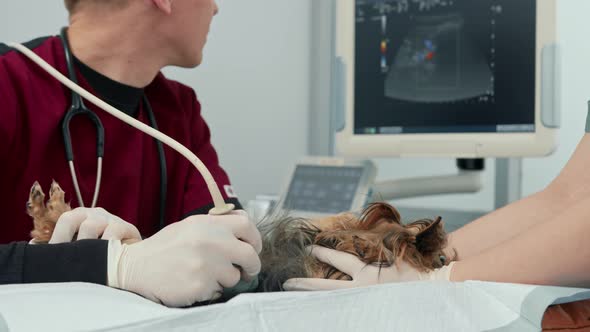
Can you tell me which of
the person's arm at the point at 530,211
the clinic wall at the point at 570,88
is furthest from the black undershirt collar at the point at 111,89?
the clinic wall at the point at 570,88

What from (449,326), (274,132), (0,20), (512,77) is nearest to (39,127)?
(0,20)

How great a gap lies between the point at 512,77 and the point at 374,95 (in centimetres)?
42

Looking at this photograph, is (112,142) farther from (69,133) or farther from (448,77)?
(448,77)

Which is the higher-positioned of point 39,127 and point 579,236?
point 39,127

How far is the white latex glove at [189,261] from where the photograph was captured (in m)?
0.62

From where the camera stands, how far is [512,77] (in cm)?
171

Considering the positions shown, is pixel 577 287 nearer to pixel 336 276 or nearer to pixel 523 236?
pixel 523 236

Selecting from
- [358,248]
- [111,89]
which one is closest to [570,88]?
[111,89]

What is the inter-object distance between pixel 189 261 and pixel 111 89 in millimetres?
793

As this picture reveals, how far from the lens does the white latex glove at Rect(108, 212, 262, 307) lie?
615 millimetres

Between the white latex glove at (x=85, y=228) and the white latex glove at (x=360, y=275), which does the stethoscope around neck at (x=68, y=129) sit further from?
the white latex glove at (x=360, y=275)

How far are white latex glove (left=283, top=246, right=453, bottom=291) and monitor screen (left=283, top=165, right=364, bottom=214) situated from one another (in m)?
1.00

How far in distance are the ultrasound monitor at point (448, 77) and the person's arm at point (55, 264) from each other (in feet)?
4.25

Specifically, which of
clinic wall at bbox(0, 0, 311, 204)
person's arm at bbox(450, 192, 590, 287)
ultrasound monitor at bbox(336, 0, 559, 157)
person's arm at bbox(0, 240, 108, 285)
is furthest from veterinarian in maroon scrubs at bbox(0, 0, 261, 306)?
clinic wall at bbox(0, 0, 311, 204)
